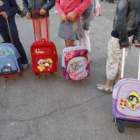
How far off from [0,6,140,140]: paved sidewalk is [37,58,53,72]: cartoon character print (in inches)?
9.4

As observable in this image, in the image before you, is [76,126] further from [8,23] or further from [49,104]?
[8,23]

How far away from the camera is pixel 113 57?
2.39 metres

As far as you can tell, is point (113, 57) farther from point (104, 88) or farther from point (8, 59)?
point (8, 59)

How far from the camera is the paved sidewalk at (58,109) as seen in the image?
6.85 ft

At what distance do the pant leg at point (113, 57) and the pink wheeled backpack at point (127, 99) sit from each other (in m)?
0.45

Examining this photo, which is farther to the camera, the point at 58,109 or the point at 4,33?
the point at 4,33

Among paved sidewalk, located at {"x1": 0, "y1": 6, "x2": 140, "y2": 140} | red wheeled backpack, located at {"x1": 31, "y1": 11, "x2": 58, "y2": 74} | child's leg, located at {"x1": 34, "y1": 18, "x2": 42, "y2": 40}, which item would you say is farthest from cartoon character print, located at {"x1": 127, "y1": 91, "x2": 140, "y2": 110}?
child's leg, located at {"x1": 34, "y1": 18, "x2": 42, "y2": 40}

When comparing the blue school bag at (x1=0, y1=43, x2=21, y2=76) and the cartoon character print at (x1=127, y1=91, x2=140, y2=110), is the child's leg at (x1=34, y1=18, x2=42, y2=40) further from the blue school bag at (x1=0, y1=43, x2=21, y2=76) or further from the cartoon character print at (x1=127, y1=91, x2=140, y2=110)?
the cartoon character print at (x1=127, y1=91, x2=140, y2=110)

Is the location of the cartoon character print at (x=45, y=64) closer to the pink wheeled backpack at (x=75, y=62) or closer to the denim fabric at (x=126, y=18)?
the pink wheeled backpack at (x=75, y=62)

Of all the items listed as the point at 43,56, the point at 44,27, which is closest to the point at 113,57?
the point at 43,56

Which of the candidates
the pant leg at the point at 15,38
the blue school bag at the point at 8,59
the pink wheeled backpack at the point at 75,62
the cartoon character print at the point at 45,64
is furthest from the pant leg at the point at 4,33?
the pink wheeled backpack at the point at 75,62

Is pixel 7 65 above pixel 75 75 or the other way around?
above

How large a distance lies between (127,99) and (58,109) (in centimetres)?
91

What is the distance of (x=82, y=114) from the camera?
2.36 m
